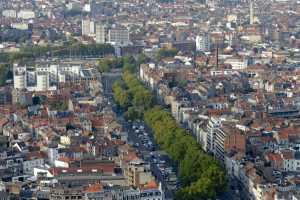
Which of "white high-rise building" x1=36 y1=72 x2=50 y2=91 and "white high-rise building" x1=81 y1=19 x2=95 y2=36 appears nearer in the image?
"white high-rise building" x1=36 y1=72 x2=50 y2=91

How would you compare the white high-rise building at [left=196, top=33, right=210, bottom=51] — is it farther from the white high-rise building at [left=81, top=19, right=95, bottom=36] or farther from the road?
the road

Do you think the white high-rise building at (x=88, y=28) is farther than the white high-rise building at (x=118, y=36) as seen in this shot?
Yes

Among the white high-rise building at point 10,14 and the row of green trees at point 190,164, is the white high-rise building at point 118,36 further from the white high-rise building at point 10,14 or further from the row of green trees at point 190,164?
the row of green trees at point 190,164

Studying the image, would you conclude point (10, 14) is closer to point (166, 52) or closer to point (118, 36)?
point (118, 36)

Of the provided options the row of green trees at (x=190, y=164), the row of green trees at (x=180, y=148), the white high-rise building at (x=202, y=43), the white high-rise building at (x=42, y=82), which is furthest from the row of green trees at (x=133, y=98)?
the white high-rise building at (x=202, y=43)

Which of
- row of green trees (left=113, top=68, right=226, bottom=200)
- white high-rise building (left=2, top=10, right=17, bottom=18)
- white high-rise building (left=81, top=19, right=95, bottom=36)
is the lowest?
white high-rise building (left=2, top=10, right=17, bottom=18)

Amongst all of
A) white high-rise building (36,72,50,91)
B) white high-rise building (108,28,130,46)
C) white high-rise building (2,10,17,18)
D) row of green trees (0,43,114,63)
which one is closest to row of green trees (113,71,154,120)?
white high-rise building (36,72,50,91)

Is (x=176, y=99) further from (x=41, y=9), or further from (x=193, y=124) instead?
(x=41, y=9)

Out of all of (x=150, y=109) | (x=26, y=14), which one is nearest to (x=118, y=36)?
(x=26, y=14)
